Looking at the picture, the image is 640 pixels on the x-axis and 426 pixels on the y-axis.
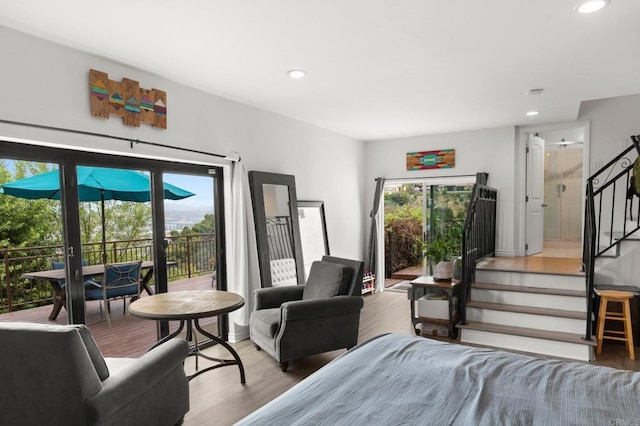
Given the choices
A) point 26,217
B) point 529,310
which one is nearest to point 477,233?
point 529,310

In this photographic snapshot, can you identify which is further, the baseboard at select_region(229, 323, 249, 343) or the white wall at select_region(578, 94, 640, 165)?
the white wall at select_region(578, 94, 640, 165)

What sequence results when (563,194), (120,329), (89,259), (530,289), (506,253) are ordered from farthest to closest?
(563,194) < (506,253) < (530,289) < (120,329) < (89,259)

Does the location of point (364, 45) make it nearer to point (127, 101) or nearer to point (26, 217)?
point (127, 101)

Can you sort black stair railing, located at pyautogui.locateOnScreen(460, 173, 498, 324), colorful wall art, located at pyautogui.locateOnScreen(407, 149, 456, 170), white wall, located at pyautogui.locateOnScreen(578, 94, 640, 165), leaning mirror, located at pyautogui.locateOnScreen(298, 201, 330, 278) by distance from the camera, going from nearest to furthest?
black stair railing, located at pyautogui.locateOnScreen(460, 173, 498, 324), white wall, located at pyautogui.locateOnScreen(578, 94, 640, 165), leaning mirror, located at pyautogui.locateOnScreen(298, 201, 330, 278), colorful wall art, located at pyautogui.locateOnScreen(407, 149, 456, 170)

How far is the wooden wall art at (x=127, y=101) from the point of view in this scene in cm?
297

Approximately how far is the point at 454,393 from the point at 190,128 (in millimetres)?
3242

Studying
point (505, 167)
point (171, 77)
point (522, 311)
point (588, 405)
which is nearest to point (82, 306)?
point (171, 77)

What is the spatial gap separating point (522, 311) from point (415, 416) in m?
3.33

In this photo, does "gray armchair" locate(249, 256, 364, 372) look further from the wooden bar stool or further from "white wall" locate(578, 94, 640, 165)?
"white wall" locate(578, 94, 640, 165)

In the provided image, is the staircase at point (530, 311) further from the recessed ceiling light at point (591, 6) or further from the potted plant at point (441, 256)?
the recessed ceiling light at point (591, 6)

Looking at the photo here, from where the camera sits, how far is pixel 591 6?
2324 mm

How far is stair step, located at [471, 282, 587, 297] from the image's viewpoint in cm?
413

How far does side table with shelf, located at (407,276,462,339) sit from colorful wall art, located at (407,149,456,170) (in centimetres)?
228

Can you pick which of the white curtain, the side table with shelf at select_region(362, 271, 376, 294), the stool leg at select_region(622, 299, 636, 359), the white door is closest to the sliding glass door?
the white curtain
